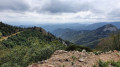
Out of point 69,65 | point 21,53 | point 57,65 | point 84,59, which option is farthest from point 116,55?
point 21,53

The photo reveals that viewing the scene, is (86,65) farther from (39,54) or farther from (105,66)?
(39,54)

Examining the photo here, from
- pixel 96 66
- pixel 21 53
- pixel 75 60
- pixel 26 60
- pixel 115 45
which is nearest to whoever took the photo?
pixel 96 66

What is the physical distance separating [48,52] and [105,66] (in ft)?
28.0

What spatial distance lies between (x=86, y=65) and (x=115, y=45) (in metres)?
17.1

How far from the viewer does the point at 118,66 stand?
11930 mm

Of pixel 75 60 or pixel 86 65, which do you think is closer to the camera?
pixel 86 65

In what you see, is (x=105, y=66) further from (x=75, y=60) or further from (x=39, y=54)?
(x=39, y=54)

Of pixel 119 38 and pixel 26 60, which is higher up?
pixel 119 38

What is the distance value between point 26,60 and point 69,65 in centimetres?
660

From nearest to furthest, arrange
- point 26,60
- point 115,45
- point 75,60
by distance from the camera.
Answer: point 75,60
point 26,60
point 115,45

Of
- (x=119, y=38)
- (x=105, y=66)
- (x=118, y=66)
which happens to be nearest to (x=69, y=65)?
(x=105, y=66)

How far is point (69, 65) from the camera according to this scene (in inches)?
483

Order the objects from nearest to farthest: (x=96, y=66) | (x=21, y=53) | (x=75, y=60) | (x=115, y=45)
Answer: (x=96, y=66)
(x=75, y=60)
(x=21, y=53)
(x=115, y=45)

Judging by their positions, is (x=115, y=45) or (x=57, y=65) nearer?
(x=57, y=65)
